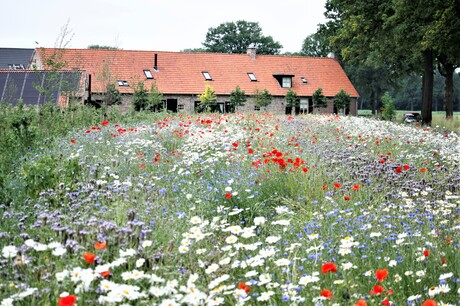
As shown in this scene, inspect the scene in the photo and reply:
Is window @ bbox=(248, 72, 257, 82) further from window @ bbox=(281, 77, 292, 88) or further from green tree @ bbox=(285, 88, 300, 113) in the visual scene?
green tree @ bbox=(285, 88, 300, 113)

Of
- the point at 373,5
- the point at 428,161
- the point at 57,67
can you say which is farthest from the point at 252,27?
the point at 428,161

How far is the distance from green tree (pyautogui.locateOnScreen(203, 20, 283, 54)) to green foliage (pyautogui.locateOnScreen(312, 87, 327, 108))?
84.2 ft

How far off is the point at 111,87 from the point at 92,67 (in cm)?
1697

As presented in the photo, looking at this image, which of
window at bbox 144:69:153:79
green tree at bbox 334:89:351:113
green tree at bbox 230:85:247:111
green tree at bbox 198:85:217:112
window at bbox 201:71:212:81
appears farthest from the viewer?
green tree at bbox 334:89:351:113

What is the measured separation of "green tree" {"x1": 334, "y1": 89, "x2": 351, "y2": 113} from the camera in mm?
42125

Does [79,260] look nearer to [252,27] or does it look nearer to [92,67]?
[92,67]

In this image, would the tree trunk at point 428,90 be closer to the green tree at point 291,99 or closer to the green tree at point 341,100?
the green tree at point 291,99

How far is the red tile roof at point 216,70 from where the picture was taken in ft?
129

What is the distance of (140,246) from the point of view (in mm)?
3580

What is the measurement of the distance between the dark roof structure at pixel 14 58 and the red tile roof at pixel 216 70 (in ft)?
134

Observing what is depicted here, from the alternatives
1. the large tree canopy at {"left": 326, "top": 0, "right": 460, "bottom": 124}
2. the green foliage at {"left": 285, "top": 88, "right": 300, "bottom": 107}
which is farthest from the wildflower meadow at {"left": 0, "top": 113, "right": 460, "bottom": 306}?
the green foliage at {"left": 285, "top": 88, "right": 300, "bottom": 107}

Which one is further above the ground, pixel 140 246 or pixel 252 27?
pixel 252 27

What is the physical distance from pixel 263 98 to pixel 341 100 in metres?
6.78

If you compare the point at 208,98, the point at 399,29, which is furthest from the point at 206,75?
the point at 399,29
